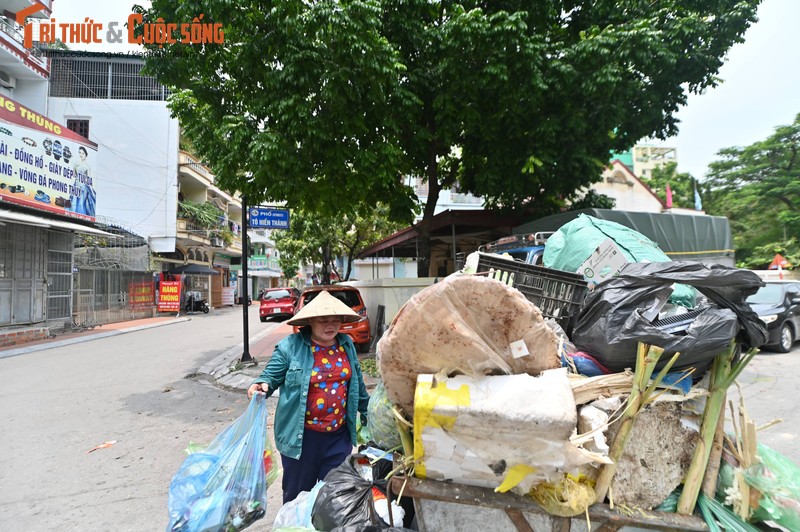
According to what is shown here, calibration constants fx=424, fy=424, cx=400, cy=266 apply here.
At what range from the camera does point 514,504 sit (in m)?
1.58

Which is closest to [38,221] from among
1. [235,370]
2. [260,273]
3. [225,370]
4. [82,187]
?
[82,187]

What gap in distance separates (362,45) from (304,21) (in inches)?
33.4

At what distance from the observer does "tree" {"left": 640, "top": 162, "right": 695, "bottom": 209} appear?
107 ft

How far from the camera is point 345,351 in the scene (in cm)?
279

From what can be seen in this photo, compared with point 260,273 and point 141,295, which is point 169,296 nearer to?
point 141,295

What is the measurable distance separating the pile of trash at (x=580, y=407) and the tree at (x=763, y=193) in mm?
26171

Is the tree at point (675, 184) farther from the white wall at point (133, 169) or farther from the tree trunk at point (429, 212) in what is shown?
the white wall at point (133, 169)

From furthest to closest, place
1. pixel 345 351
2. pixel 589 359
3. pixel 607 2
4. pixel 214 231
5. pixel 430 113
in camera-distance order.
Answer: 1. pixel 214 231
2. pixel 430 113
3. pixel 607 2
4. pixel 345 351
5. pixel 589 359

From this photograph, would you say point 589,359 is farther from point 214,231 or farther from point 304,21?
point 214,231

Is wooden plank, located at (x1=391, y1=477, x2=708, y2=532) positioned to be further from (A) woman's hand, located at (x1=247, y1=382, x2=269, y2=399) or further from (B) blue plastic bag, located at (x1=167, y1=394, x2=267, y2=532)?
(A) woman's hand, located at (x1=247, y1=382, x2=269, y2=399)

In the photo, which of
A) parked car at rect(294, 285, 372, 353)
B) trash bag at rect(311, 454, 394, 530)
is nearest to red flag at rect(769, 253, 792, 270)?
parked car at rect(294, 285, 372, 353)

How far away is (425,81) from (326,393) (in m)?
5.89

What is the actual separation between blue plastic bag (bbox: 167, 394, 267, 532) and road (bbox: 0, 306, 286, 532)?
0.87 m

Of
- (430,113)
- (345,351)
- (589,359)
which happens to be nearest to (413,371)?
(589,359)
